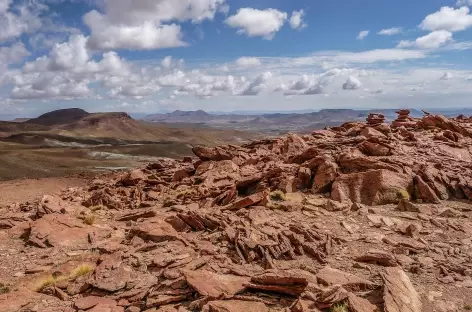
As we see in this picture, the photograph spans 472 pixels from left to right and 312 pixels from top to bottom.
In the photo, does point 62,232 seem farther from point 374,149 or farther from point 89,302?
point 374,149

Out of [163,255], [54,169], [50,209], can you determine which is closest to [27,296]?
[163,255]

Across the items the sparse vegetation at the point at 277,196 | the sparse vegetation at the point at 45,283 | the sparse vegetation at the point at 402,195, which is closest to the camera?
the sparse vegetation at the point at 45,283

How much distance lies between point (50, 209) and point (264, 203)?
510 inches

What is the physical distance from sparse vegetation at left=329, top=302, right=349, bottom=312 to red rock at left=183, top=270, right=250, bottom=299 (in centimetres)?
273

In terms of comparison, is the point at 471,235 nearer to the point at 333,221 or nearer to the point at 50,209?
the point at 333,221

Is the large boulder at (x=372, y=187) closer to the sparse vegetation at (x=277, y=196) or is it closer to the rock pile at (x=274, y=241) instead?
the rock pile at (x=274, y=241)

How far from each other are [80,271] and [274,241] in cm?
731

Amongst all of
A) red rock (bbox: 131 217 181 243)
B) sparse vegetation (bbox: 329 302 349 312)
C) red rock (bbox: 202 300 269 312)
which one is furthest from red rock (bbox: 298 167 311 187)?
sparse vegetation (bbox: 329 302 349 312)

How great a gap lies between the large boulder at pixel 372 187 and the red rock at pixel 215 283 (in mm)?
9294

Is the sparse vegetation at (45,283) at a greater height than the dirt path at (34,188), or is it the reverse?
the sparse vegetation at (45,283)

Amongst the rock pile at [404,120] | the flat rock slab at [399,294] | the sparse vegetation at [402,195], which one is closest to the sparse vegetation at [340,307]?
the flat rock slab at [399,294]

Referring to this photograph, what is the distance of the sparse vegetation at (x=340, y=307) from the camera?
30.1 feet

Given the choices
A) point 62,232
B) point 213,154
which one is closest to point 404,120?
point 213,154

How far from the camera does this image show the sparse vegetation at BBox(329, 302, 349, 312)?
30.1ft
